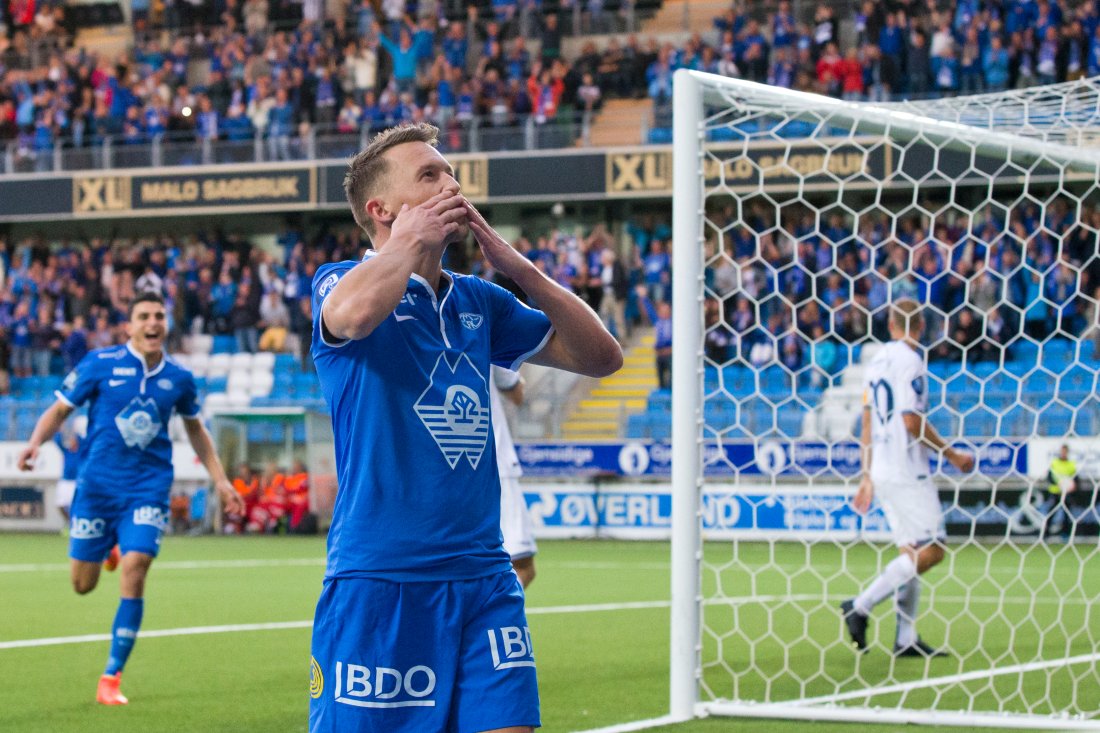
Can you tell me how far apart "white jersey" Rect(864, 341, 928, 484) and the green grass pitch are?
0.73 meters

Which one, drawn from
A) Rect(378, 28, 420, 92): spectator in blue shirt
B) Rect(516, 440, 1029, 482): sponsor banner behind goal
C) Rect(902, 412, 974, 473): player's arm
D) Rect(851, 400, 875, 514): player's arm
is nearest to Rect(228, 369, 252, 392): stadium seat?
Rect(378, 28, 420, 92): spectator in blue shirt

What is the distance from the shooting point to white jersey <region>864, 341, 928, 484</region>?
28.8 feet

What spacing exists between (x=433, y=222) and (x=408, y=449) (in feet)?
1.77

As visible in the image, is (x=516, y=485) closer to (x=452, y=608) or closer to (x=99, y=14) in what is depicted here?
(x=452, y=608)

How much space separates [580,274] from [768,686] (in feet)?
63.3

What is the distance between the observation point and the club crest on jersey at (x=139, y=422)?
8047 millimetres

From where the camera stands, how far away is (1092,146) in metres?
8.14

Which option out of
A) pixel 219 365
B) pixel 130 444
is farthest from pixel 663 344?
pixel 130 444

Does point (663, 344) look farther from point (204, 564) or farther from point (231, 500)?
point (231, 500)

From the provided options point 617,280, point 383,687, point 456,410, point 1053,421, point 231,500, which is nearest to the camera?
point 383,687

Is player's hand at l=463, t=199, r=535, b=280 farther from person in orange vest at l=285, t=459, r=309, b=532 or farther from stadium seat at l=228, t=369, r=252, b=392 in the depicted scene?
stadium seat at l=228, t=369, r=252, b=392

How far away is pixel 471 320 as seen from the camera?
12.4 feet

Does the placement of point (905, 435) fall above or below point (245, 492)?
above

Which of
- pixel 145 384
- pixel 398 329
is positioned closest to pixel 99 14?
pixel 145 384
